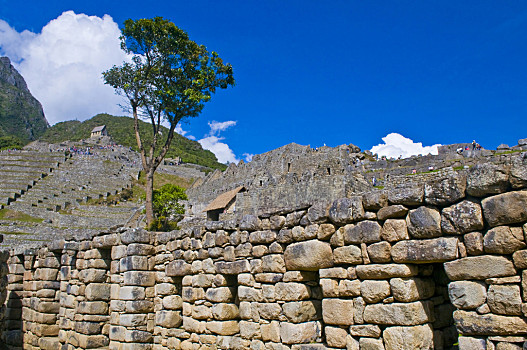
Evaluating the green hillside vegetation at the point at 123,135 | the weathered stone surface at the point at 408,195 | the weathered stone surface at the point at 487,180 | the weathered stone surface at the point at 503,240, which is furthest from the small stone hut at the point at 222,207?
the green hillside vegetation at the point at 123,135

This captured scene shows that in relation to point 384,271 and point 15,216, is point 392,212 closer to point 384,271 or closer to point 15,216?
point 384,271

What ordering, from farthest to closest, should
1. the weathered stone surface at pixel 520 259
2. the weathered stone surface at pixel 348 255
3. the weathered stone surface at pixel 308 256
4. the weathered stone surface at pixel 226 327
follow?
1. the weathered stone surface at pixel 226 327
2. the weathered stone surface at pixel 308 256
3. the weathered stone surface at pixel 348 255
4. the weathered stone surface at pixel 520 259

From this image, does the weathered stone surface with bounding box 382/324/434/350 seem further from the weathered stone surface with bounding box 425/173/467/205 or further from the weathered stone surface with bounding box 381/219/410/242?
the weathered stone surface with bounding box 425/173/467/205

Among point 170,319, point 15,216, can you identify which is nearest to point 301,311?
point 170,319

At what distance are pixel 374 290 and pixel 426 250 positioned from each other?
88cm

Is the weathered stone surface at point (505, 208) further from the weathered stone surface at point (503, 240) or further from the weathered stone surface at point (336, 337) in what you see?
the weathered stone surface at point (336, 337)

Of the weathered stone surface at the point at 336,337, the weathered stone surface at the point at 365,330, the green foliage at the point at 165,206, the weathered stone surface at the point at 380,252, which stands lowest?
the weathered stone surface at the point at 336,337

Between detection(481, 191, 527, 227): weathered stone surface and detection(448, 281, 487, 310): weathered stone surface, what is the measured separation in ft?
2.22

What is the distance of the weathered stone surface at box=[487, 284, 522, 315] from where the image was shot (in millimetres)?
3980

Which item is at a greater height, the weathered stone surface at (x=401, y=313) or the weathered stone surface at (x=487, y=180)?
the weathered stone surface at (x=487, y=180)

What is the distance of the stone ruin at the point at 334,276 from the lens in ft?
13.7

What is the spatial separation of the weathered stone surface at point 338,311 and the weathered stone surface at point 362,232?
82 cm

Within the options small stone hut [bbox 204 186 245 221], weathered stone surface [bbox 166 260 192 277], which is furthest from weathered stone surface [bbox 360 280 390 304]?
small stone hut [bbox 204 186 245 221]

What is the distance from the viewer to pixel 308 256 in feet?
20.1
